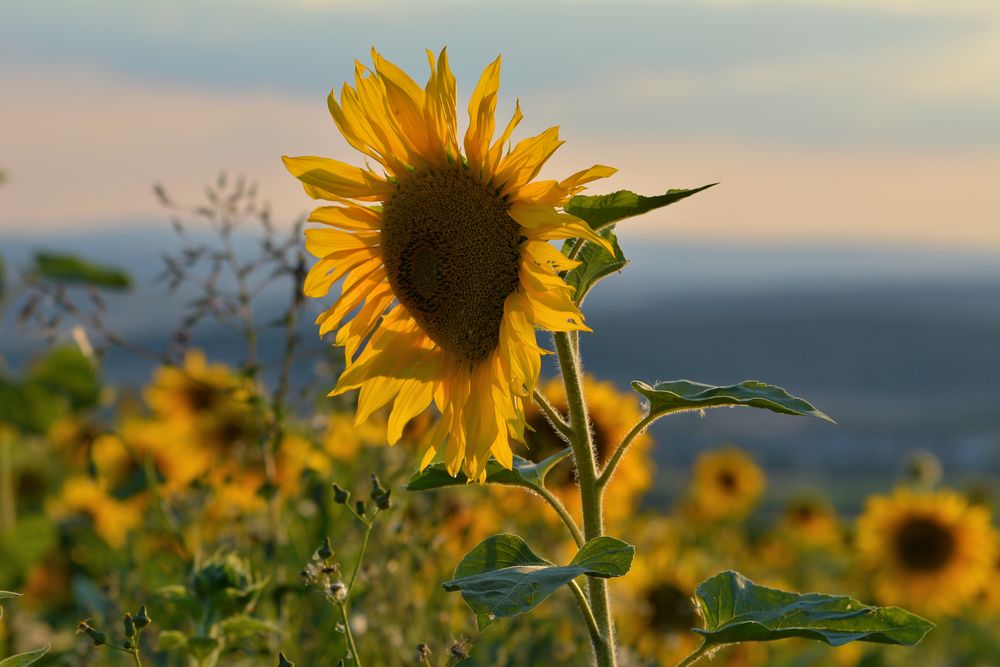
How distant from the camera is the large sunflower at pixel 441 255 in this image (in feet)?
3.99

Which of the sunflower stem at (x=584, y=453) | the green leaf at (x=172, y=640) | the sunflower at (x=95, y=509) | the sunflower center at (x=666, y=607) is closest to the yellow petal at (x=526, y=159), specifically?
the sunflower stem at (x=584, y=453)

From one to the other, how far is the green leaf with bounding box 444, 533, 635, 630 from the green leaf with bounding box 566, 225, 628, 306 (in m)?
0.27

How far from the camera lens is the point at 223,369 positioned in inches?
135

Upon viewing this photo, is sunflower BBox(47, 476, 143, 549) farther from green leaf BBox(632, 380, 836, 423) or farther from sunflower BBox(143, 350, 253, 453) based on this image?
green leaf BBox(632, 380, 836, 423)

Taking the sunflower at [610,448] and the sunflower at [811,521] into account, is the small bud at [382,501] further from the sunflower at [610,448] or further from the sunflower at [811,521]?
the sunflower at [811,521]

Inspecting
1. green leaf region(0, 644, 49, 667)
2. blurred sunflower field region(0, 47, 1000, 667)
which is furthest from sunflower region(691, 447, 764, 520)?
green leaf region(0, 644, 49, 667)

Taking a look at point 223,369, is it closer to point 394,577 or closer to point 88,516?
point 88,516

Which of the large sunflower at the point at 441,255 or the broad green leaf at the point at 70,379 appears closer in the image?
the large sunflower at the point at 441,255

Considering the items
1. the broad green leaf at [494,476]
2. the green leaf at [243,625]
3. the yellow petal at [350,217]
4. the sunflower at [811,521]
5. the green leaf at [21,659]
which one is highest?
the yellow petal at [350,217]

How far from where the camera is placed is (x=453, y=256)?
4.43ft

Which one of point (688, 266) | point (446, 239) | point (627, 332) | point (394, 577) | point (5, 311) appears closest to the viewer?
point (446, 239)

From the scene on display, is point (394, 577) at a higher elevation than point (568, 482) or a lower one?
higher

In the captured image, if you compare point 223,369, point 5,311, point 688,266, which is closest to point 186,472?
point 223,369

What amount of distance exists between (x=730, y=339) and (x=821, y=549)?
46.6 meters
